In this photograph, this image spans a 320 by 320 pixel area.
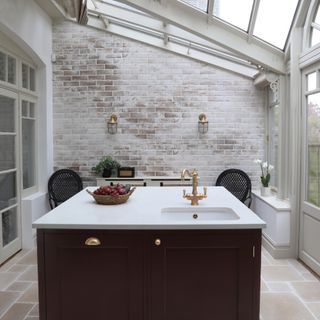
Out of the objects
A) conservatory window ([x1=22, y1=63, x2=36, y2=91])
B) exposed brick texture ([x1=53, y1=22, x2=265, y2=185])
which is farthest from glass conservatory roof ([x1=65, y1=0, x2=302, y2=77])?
conservatory window ([x1=22, y1=63, x2=36, y2=91])

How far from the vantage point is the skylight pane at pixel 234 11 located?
3844mm

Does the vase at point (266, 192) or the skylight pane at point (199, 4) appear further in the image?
the vase at point (266, 192)

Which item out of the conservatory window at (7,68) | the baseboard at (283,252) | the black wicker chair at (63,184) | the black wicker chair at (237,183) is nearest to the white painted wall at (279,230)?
the baseboard at (283,252)

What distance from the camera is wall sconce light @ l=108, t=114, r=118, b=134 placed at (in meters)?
5.24

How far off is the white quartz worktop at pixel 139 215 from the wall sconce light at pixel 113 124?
2444 millimetres

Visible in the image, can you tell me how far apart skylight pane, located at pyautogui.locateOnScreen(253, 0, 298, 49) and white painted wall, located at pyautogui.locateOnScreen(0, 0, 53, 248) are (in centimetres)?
285

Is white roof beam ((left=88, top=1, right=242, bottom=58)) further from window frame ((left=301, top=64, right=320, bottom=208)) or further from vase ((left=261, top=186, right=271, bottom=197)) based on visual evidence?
vase ((left=261, top=186, right=271, bottom=197))


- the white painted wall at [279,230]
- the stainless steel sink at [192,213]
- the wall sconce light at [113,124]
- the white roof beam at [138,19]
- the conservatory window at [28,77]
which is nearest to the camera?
the stainless steel sink at [192,213]

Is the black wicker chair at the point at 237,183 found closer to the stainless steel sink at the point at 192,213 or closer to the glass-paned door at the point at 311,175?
the glass-paned door at the point at 311,175

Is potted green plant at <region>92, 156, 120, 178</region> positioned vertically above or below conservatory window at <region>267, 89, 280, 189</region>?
below

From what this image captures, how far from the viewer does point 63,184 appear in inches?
205

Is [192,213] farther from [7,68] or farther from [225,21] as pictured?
[7,68]

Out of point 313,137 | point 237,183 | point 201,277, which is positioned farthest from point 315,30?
point 201,277

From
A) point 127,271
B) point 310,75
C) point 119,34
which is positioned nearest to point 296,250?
point 310,75
